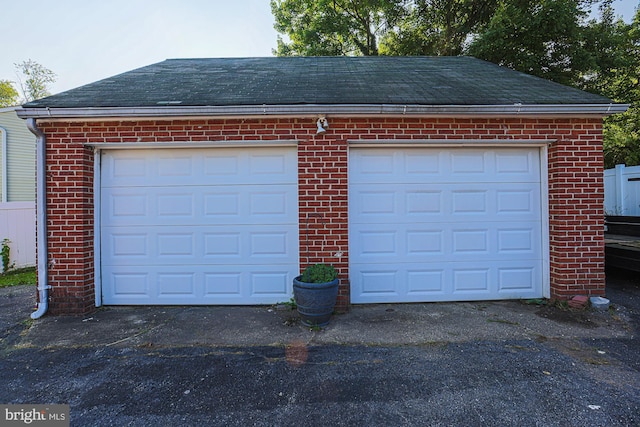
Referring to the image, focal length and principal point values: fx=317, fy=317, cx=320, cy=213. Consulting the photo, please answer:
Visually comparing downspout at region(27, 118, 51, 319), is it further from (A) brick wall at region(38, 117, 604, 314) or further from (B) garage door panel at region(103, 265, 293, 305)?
(B) garage door panel at region(103, 265, 293, 305)

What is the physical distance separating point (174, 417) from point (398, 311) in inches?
116

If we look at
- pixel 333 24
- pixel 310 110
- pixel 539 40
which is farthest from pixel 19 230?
pixel 539 40

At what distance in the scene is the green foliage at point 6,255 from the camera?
715 cm

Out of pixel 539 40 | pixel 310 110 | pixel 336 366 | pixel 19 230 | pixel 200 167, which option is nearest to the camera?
pixel 336 366

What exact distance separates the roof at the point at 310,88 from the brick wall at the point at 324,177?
28cm

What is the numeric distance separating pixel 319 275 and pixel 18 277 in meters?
7.10

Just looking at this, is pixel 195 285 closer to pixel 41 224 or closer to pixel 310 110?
pixel 41 224

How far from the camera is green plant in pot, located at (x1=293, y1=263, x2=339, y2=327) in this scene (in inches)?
146

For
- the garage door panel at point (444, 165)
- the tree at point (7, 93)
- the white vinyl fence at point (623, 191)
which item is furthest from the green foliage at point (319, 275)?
the tree at point (7, 93)

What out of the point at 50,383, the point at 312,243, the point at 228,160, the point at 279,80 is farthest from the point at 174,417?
the point at 279,80

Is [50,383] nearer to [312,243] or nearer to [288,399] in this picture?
[288,399]

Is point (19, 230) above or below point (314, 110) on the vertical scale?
below

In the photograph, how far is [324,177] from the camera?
4371mm

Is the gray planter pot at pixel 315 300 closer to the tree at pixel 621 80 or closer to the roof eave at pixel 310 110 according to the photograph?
the roof eave at pixel 310 110
